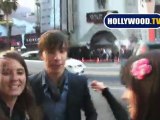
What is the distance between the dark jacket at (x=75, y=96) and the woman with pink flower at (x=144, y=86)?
85 centimetres

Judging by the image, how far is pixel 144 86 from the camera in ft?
4.91

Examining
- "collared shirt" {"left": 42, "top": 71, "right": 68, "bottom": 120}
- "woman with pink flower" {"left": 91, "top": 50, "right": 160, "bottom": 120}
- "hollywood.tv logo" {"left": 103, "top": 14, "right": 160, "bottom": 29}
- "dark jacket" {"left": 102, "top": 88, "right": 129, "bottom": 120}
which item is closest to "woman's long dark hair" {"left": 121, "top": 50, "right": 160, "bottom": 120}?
"woman with pink flower" {"left": 91, "top": 50, "right": 160, "bottom": 120}

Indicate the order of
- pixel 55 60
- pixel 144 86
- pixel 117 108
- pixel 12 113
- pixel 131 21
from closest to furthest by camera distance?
pixel 144 86
pixel 12 113
pixel 117 108
pixel 55 60
pixel 131 21

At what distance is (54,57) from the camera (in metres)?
2.38

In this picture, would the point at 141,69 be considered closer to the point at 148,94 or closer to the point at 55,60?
the point at 148,94

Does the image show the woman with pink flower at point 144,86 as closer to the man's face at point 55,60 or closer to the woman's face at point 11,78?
the woman's face at point 11,78

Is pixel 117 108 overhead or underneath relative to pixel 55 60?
underneath

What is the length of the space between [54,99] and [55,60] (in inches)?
7.7

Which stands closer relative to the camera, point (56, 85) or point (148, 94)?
point (148, 94)

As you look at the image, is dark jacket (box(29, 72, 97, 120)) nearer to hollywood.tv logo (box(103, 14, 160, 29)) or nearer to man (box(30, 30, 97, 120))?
man (box(30, 30, 97, 120))

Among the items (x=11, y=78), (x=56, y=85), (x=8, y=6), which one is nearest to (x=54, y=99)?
(x=56, y=85)

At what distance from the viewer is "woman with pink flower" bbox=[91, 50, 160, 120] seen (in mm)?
1495

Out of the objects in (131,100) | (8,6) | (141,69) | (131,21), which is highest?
(8,6)

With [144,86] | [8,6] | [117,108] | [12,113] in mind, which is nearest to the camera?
[144,86]
